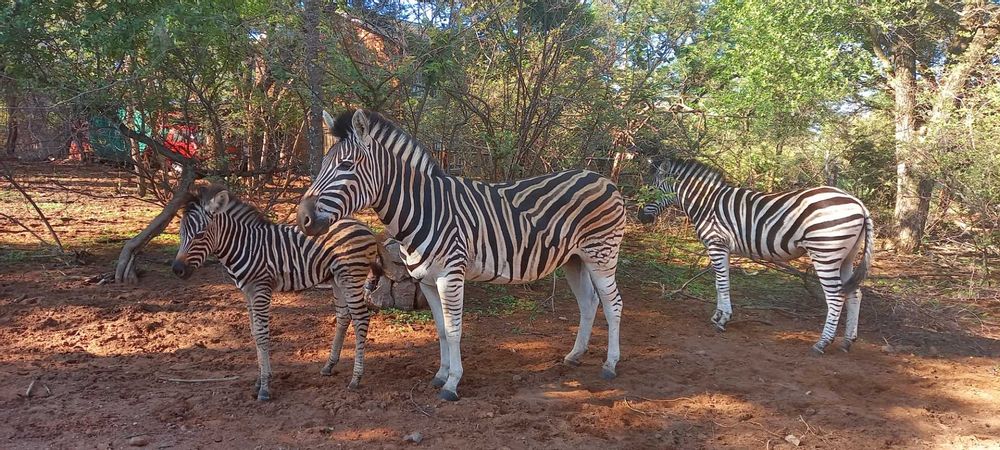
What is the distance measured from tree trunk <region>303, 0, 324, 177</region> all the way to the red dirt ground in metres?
1.98

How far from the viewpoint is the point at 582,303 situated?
5.58 metres

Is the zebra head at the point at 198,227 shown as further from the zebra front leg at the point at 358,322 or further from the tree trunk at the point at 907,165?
the tree trunk at the point at 907,165

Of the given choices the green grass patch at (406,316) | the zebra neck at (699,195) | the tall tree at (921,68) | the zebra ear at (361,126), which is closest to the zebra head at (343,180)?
the zebra ear at (361,126)

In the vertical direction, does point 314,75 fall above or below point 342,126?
above

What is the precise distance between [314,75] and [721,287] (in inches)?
218

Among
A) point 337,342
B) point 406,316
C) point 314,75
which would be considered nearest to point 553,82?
point 314,75

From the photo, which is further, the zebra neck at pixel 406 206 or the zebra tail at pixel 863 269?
the zebra tail at pixel 863 269

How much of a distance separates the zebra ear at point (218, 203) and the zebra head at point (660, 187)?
519 cm

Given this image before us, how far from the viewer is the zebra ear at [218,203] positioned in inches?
168

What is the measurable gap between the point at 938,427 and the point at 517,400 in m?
3.33

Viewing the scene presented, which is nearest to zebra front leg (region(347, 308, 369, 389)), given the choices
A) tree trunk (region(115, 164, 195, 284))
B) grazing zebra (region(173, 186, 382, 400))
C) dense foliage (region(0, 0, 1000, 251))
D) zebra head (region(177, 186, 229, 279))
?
grazing zebra (region(173, 186, 382, 400))

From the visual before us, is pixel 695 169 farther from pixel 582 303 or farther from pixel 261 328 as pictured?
pixel 261 328

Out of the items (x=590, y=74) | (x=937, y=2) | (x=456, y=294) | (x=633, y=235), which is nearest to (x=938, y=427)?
(x=456, y=294)

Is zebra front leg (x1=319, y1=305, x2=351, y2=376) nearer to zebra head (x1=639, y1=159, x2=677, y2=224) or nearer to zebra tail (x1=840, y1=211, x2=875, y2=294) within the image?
zebra head (x1=639, y1=159, x2=677, y2=224)
